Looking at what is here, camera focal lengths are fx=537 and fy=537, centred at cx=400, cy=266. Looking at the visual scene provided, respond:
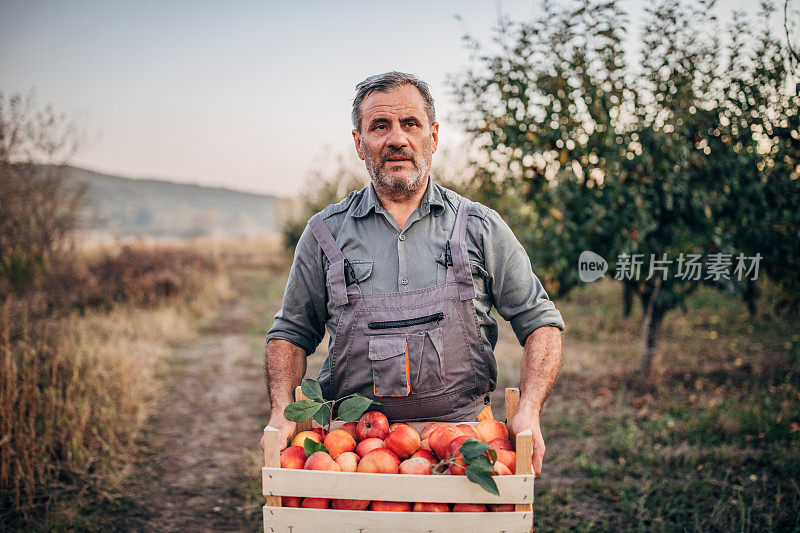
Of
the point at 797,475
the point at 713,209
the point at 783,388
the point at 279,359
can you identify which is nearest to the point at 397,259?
the point at 279,359

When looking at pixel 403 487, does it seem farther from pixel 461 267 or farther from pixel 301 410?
pixel 461 267

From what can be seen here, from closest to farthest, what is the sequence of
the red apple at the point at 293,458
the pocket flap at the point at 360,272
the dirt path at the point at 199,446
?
1. the red apple at the point at 293,458
2. the pocket flap at the point at 360,272
3. the dirt path at the point at 199,446

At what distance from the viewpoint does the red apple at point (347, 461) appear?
1.62m

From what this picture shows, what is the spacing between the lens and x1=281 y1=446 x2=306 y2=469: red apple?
161 centimetres

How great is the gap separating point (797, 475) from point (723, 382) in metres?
2.43

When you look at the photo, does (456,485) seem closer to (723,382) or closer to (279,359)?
(279,359)

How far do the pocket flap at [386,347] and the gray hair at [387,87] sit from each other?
0.90 m

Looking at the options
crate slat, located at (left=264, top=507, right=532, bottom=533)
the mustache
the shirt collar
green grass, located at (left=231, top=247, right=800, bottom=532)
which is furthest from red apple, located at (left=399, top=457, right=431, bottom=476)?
green grass, located at (left=231, top=247, right=800, bottom=532)

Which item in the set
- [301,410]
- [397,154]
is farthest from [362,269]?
[301,410]

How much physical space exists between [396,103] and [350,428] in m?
1.24

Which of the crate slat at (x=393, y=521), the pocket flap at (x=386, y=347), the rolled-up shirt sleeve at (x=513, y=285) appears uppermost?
the rolled-up shirt sleeve at (x=513, y=285)

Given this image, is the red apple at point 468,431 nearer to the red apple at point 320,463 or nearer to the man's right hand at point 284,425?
the red apple at point 320,463

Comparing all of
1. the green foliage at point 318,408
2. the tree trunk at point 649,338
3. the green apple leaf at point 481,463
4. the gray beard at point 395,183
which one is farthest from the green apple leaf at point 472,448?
the tree trunk at point 649,338

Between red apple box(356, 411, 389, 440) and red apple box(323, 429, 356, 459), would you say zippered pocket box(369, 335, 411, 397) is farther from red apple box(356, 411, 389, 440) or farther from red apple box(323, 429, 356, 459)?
red apple box(323, 429, 356, 459)
